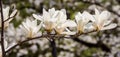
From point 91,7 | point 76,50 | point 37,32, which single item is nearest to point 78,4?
point 91,7

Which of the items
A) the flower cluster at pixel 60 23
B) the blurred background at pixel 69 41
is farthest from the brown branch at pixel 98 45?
the flower cluster at pixel 60 23

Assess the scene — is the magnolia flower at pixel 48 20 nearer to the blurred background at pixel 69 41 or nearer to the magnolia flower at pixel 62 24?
the magnolia flower at pixel 62 24

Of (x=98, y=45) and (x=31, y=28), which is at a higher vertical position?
(x=31, y=28)

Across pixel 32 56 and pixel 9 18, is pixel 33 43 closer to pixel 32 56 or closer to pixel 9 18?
pixel 32 56

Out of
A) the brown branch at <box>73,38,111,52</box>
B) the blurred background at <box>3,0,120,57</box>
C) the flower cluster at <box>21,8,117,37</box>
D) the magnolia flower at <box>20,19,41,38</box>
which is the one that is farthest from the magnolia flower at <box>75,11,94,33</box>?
the brown branch at <box>73,38,111,52</box>

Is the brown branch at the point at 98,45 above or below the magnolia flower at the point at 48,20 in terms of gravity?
below

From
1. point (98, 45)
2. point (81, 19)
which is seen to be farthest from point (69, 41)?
point (81, 19)

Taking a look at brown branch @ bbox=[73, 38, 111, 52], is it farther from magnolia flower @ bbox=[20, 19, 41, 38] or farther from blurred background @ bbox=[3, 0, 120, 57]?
magnolia flower @ bbox=[20, 19, 41, 38]

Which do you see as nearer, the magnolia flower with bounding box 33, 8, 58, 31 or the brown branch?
the magnolia flower with bounding box 33, 8, 58, 31

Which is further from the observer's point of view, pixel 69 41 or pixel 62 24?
pixel 69 41

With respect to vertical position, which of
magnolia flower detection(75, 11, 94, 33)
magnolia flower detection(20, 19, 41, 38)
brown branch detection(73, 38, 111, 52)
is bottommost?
brown branch detection(73, 38, 111, 52)

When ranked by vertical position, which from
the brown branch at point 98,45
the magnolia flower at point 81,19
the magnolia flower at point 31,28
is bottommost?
the brown branch at point 98,45

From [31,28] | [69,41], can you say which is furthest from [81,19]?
[69,41]

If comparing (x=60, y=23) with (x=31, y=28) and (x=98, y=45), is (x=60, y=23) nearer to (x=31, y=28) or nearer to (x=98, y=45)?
(x=31, y=28)
